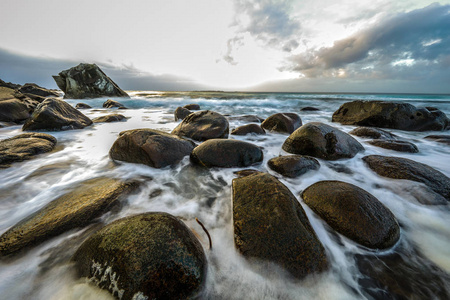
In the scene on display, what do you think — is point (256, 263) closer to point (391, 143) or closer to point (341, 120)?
point (391, 143)

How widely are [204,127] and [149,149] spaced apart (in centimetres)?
162

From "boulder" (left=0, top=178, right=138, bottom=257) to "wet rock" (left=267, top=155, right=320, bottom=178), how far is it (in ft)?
6.40

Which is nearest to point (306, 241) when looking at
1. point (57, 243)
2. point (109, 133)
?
point (57, 243)

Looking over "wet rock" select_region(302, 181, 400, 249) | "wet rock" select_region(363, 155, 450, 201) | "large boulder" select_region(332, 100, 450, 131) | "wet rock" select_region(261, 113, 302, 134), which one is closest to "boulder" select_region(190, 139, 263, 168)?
"wet rock" select_region(302, 181, 400, 249)

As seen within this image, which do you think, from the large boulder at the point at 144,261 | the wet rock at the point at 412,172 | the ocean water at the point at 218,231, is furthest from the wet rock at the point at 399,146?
the large boulder at the point at 144,261

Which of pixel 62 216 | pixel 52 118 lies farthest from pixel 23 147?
pixel 62 216

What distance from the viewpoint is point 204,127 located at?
4008 millimetres

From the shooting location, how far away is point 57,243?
1318mm

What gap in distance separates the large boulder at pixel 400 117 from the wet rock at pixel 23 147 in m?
8.42

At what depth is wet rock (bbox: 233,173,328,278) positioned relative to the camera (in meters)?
1.17

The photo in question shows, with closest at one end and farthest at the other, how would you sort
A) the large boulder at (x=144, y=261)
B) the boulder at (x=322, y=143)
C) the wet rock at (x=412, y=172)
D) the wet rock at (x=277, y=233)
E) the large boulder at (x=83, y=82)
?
the large boulder at (x=144, y=261), the wet rock at (x=277, y=233), the wet rock at (x=412, y=172), the boulder at (x=322, y=143), the large boulder at (x=83, y=82)

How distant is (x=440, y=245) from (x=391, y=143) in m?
2.84

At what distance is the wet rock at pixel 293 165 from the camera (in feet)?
7.89

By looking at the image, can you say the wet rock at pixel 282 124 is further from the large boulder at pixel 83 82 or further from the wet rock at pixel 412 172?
the large boulder at pixel 83 82
